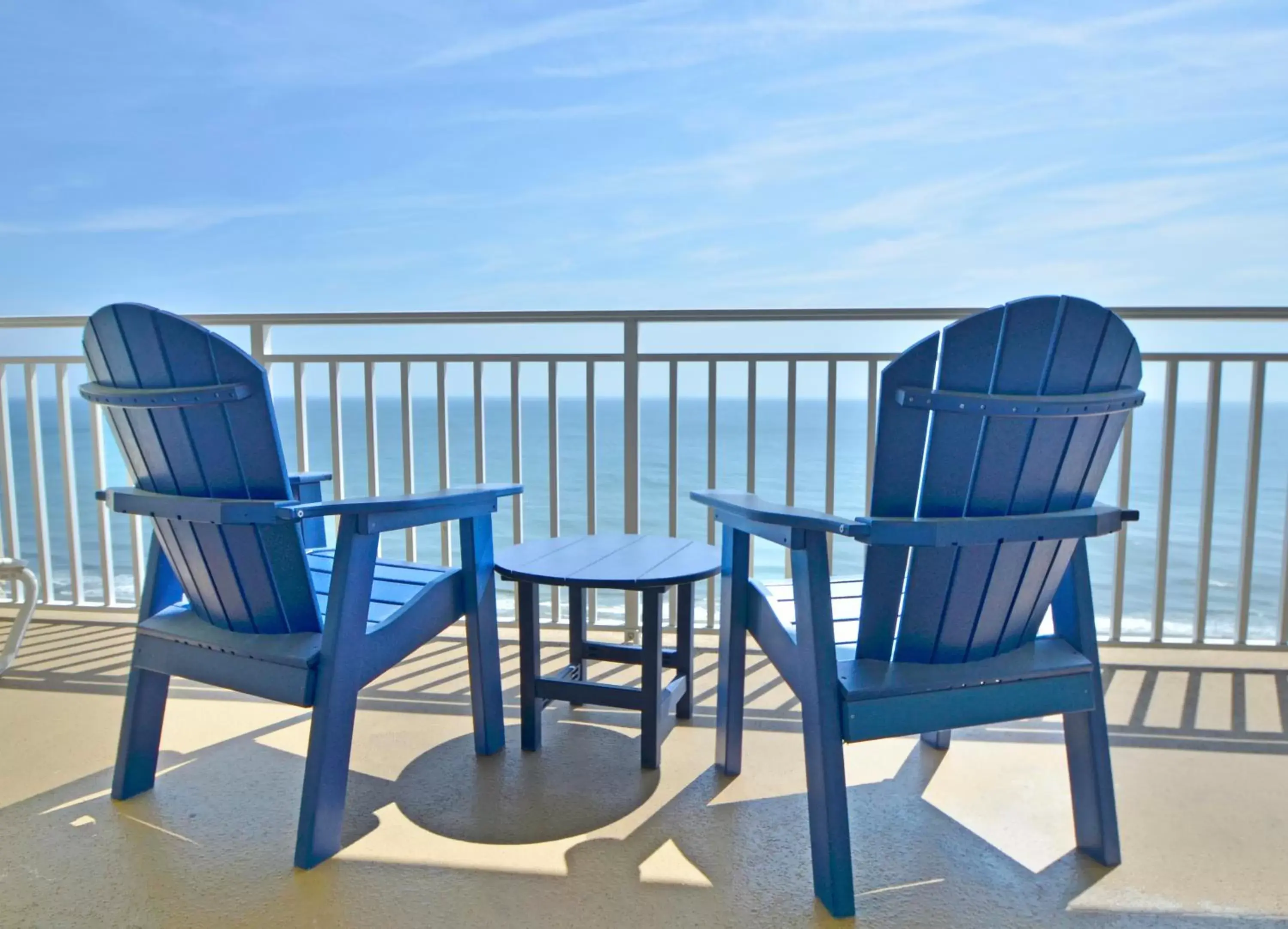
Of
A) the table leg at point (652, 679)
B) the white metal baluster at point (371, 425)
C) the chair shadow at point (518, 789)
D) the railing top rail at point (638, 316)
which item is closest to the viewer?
the chair shadow at point (518, 789)

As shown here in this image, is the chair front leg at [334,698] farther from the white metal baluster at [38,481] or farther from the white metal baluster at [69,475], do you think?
the white metal baluster at [38,481]

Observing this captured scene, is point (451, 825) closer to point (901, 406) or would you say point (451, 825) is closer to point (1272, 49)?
point (901, 406)

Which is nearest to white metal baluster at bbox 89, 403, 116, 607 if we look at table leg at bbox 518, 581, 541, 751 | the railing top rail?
the railing top rail

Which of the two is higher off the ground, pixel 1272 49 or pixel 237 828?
pixel 1272 49

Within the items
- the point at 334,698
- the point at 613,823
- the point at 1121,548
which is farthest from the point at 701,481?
the point at 334,698

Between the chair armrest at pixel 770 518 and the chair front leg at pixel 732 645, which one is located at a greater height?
the chair armrest at pixel 770 518

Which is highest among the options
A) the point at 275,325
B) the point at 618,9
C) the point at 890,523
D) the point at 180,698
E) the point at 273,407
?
the point at 618,9

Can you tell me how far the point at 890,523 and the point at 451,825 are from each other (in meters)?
1.17

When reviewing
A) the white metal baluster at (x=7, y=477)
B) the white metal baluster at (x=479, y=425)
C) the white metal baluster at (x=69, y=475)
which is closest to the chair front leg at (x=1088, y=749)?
the white metal baluster at (x=479, y=425)

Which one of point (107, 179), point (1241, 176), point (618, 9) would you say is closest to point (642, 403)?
point (618, 9)

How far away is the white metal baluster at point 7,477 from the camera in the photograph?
325cm

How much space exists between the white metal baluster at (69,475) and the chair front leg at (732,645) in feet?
8.76

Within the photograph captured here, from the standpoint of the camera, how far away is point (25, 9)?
48.8 ft

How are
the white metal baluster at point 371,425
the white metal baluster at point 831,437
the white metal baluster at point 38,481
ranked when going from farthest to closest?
the white metal baluster at point 38,481, the white metal baluster at point 371,425, the white metal baluster at point 831,437
